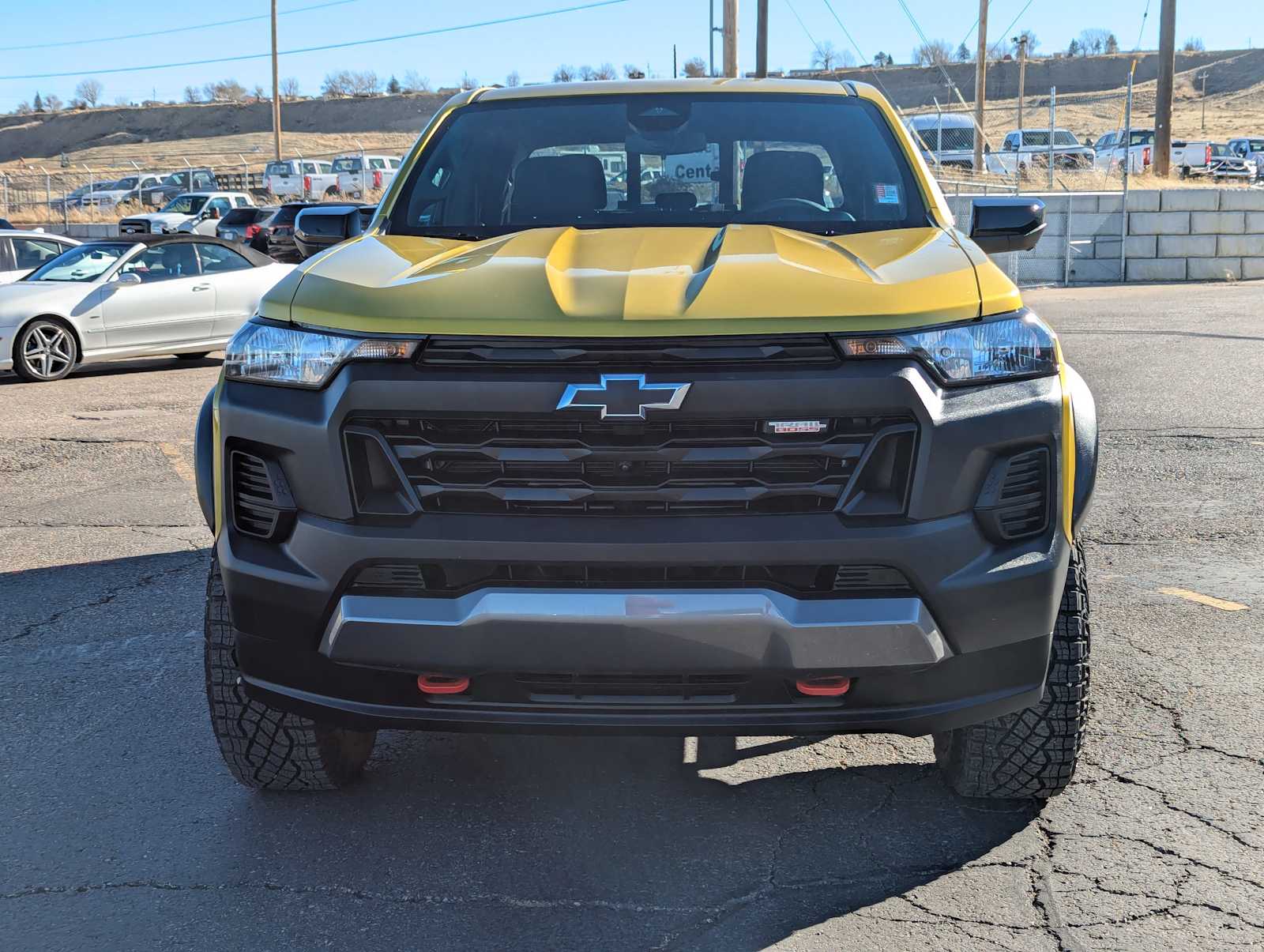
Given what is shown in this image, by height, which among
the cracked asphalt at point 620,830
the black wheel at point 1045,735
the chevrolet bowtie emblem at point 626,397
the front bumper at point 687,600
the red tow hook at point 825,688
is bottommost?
the cracked asphalt at point 620,830

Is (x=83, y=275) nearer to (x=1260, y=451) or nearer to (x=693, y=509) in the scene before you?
(x=1260, y=451)

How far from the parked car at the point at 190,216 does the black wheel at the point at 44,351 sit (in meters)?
21.1

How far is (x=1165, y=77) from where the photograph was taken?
2866cm

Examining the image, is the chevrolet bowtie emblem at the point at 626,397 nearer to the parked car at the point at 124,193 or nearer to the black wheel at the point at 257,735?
the black wheel at the point at 257,735

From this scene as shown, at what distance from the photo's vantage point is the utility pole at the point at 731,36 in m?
22.9

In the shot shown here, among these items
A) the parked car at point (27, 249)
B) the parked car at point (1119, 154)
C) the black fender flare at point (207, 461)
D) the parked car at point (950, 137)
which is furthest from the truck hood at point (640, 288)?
the parked car at point (1119, 154)

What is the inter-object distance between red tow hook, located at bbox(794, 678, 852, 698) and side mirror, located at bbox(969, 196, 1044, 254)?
1.91 meters

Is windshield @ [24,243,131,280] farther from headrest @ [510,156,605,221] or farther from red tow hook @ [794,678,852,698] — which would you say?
red tow hook @ [794,678,852,698]

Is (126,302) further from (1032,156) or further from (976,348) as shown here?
(1032,156)

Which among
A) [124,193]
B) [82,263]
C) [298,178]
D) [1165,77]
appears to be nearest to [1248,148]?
[1165,77]

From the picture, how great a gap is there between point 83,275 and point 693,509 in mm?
12732

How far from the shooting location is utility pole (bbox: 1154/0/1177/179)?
2866cm

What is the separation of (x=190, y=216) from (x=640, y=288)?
36479mm

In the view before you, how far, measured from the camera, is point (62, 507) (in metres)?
7.77
